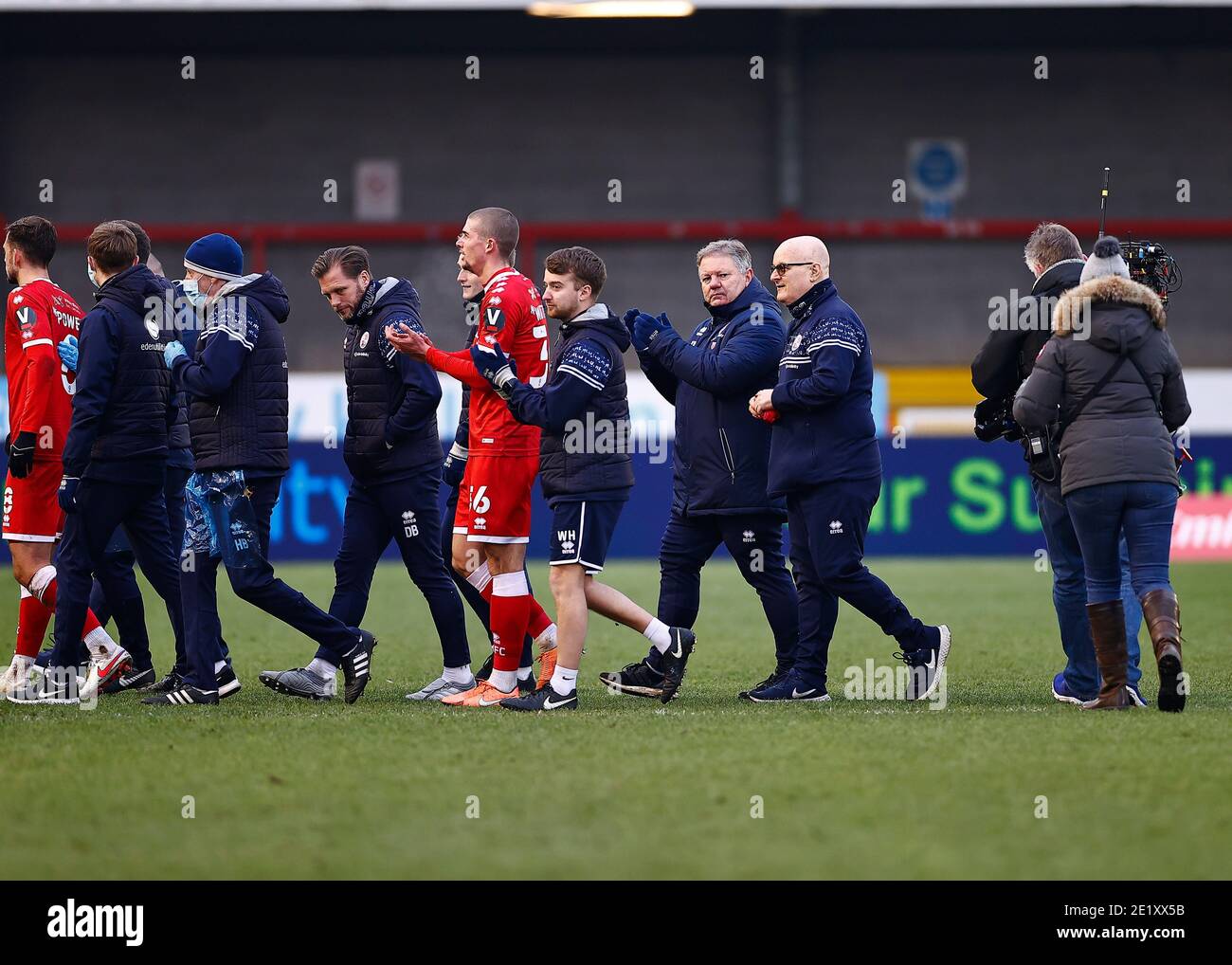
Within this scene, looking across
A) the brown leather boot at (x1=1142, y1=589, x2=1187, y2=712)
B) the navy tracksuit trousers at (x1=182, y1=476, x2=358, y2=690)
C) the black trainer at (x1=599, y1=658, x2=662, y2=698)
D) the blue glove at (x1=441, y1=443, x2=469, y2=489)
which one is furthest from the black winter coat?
the navy tracksuit trousers at (x1=182, y1=476, x2=358, y2=690)

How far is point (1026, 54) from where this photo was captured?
25906mm

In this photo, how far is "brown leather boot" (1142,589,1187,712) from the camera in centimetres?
643

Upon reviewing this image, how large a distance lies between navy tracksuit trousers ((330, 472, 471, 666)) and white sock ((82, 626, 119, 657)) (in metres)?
1.17

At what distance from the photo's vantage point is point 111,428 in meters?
7.11

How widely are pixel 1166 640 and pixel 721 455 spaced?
2006 mm

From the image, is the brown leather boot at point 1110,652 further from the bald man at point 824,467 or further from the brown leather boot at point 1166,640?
the bald man at point 824,467

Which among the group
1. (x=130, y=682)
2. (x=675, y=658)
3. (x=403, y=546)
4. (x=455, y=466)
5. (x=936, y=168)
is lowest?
(x=130, y=682)

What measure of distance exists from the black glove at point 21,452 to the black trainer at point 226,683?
4.09 feet

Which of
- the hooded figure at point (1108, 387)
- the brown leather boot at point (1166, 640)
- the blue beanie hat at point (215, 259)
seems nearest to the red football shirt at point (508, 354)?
the blue beanie hat at point (215, 259)

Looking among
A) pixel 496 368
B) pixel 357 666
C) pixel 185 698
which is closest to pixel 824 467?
pixel 496 368

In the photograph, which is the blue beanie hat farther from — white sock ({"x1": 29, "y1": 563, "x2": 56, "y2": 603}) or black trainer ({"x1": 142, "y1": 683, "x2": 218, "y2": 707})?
black trainer ({"x1": 142, "y1": 683, "x2": 218, "y2": 707})
